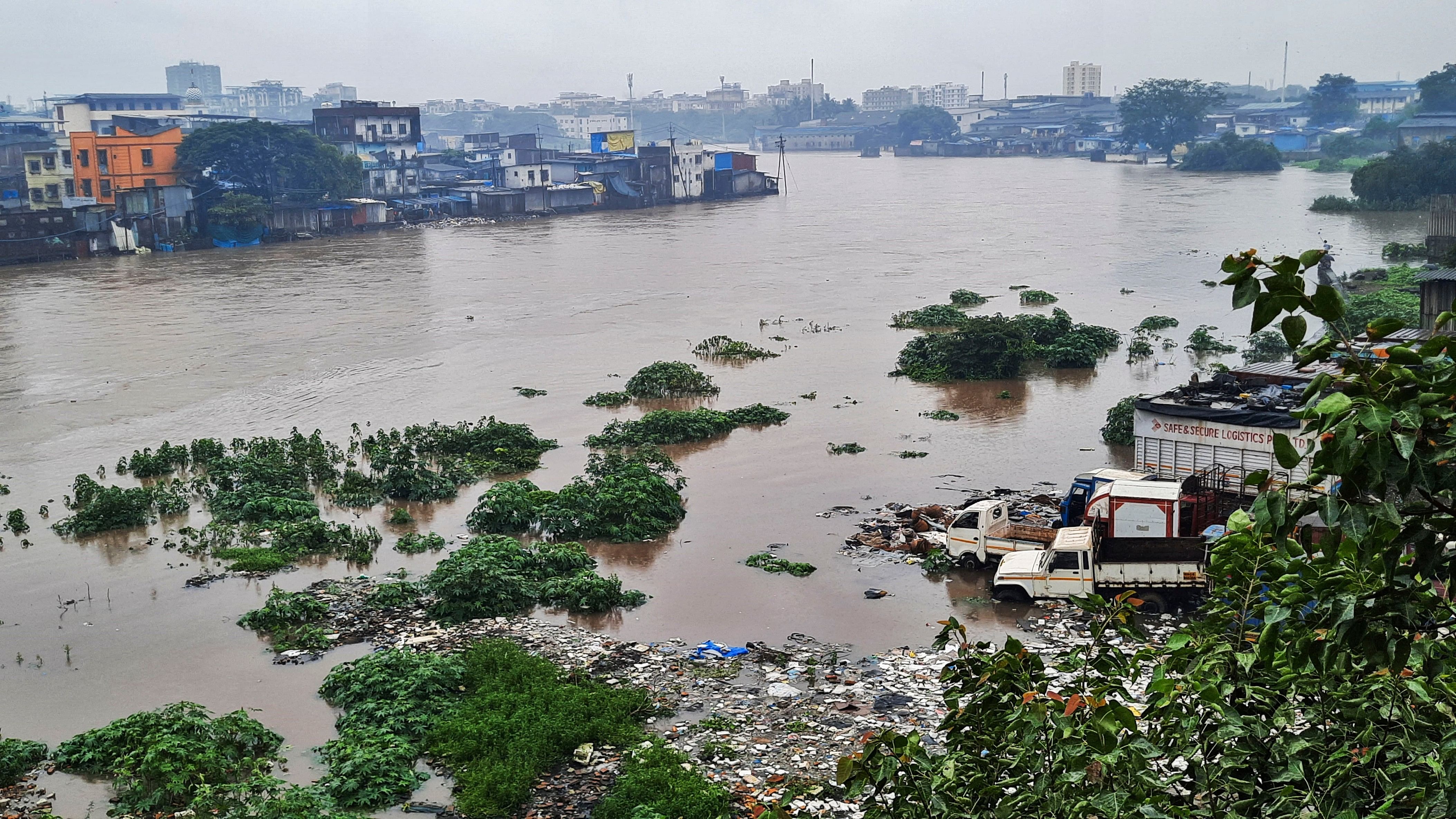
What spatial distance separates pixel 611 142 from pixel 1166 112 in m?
36.6

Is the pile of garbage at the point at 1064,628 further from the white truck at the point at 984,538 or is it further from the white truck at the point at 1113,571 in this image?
the white truck at the point at 984,538

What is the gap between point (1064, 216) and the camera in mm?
48062

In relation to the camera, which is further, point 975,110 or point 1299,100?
point 975,110

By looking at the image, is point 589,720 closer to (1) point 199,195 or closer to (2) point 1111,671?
(2) point 1111,671

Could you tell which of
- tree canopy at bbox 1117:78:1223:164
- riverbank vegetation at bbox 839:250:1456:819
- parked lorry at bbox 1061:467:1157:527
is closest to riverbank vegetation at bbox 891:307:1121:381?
parked lorry at bbox 1061:467:1157:527

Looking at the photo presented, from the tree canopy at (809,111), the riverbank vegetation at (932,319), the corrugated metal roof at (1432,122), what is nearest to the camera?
the riverbank vegetation at (932,319)

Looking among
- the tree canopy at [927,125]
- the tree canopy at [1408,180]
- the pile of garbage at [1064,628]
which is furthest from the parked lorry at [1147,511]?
the tree canopy at [927,125]

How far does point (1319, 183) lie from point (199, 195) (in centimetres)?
4820

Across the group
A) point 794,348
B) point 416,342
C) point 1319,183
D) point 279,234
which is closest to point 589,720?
point 794,348

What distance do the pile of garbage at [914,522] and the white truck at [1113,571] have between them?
1.31 m

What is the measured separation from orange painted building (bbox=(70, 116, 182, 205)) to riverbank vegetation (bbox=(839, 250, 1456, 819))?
44335 mm

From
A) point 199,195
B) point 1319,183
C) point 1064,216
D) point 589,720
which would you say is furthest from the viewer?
point 1319,183

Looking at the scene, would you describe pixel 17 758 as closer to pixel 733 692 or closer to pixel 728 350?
pixel 733 692

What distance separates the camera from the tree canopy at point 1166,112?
79375mm
